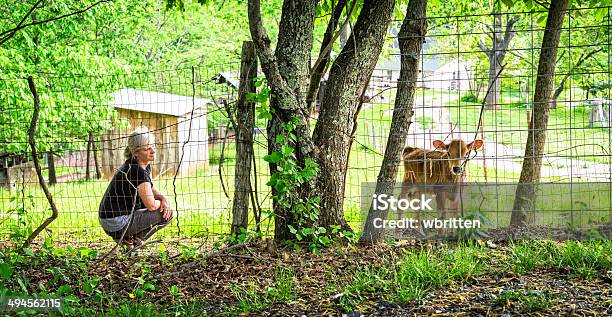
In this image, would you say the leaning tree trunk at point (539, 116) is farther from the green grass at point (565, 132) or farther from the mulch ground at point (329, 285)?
the mulch ground at point (329, 285)

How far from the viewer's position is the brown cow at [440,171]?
7.15 m

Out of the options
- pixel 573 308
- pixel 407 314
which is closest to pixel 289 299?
pixel 407 314

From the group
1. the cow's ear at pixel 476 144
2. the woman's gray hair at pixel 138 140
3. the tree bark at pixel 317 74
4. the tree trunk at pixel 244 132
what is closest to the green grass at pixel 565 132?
the cow's ear at pixel 476 144

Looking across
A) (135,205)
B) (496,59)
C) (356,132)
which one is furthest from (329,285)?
(356,132)

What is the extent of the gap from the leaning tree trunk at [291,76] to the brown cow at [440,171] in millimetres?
1674

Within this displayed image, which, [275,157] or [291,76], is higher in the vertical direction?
[291,76]

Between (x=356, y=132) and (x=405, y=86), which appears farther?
(x=356, y=132)

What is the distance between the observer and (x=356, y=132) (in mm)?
8945

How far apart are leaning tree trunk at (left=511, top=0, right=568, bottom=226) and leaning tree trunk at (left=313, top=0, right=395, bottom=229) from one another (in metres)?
1.74

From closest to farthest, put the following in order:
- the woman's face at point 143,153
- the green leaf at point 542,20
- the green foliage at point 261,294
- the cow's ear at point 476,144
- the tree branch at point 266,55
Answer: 1. the green foliage at point 261,294
2. the tree branch at point 266,55
3. the woman's face at point 143,153
4. the cow's ear at point 476,144
5. the green leaf at point 542,20

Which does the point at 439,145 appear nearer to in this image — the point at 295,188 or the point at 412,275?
the point at 295,188

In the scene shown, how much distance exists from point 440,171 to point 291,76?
2.31 m

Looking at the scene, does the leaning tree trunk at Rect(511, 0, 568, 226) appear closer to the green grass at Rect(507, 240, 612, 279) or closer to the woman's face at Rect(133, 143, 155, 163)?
the green grass at Rect(507, 240, 612, 279)

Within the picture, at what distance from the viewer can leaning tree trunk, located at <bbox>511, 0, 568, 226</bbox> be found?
6629 mm
